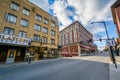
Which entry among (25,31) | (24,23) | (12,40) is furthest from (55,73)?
(24,23)

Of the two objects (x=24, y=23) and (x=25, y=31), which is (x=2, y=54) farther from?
(x=24, y=23)

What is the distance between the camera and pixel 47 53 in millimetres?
26672

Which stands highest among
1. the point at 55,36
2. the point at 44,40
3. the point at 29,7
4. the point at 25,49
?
the point at 29,7

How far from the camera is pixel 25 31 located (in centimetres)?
2106

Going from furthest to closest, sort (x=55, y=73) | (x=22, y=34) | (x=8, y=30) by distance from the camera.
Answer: (x=22, y=34), (x=8, y=30), (x=55, y=73)

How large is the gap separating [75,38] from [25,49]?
31221 millimetres

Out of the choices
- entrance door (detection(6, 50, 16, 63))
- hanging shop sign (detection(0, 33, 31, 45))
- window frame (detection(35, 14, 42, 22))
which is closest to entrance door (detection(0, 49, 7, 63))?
entrance door (detection(6, 50, 16, 63))

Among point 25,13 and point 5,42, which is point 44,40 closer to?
point 25,13

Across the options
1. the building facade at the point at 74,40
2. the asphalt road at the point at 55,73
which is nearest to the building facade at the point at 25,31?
the asphalt road at the point at 55,73

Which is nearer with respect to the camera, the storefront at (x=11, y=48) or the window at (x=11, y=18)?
the storefront at (x=11, y=48)

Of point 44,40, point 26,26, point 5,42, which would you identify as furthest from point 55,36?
point 5,42

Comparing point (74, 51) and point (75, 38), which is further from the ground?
point (75, 38)

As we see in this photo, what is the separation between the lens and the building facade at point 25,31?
17.1 m

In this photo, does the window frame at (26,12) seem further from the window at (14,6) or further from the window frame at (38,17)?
the window frame at (38,17)
